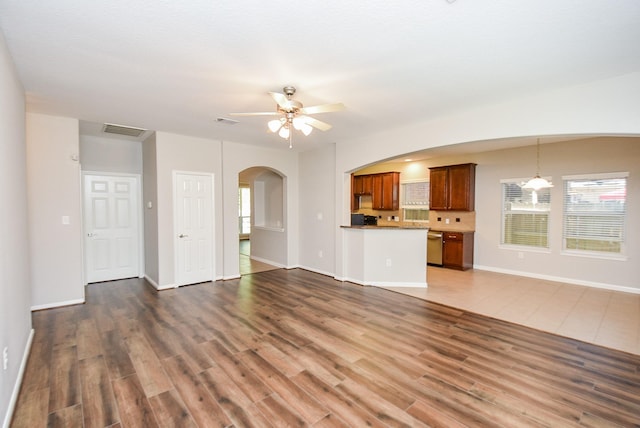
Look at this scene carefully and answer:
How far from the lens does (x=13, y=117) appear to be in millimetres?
2617

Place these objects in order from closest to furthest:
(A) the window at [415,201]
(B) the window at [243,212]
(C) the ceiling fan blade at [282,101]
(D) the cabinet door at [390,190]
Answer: (C) the ceiling fan blade at [282,101], (A) the window at [415,201], (D) the cabinet door at [390,190], (B) the window at [243,212]

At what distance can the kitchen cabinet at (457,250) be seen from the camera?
6.59 meters

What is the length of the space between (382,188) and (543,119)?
4799 mm

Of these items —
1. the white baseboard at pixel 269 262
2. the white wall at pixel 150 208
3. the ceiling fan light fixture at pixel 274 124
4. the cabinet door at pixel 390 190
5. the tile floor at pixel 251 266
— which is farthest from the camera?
the cabinet door at pixel 390 190

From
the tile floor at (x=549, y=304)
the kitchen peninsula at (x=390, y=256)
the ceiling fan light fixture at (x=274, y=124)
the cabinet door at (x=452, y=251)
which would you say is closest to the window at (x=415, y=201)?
the cabinet door at (x=452, y=251)

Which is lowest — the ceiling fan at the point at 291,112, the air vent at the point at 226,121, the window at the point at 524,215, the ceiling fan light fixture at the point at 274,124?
the window at the point at 524,215

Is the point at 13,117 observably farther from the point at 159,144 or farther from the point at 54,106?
the point at 159,144

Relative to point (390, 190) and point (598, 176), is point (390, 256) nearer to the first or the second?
point (390, 190)

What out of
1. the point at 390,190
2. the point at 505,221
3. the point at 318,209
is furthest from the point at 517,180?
the point at 318,209

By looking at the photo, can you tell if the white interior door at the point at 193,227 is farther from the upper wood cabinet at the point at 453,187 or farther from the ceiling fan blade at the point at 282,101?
the upper wood cabinet at the point at 453,187

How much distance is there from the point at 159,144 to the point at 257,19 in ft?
12.5

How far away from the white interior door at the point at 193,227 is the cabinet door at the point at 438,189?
5019mm

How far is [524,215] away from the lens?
20.6ft

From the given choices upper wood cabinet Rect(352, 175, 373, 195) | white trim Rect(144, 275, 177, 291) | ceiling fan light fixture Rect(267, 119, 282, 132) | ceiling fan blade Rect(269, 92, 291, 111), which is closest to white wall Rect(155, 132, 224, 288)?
white trim Rect(144, 275, 177, 291)
